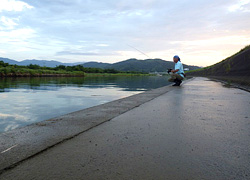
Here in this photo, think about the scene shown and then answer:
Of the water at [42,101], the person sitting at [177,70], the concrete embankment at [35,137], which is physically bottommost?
the water at [42,101]

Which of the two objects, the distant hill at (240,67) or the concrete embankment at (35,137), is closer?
the concrete embankment at (35,137)

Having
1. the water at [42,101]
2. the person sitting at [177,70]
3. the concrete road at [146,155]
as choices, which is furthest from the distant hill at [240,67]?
the concrete road at [146,155]

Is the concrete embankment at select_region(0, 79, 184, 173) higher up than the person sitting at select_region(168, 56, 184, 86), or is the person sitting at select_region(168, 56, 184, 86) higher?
the person sitting at select_region(168, 56, 184, 86)

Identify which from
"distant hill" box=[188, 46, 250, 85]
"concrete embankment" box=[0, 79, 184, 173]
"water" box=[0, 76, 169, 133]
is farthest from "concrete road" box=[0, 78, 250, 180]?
"distant hill" box=[188, 46, 250, 85]

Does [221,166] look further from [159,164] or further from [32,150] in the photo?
[32,150]

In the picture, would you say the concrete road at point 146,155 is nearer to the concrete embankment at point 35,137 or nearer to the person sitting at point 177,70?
the concrete embankment at point 35,137

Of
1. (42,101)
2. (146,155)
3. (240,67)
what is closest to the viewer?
(146,155)

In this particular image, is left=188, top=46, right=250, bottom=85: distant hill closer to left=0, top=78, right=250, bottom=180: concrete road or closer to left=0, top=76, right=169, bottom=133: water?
left=0, top=76, right=169, bottom=133: water

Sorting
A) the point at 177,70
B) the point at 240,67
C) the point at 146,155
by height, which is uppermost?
the point at 240,67

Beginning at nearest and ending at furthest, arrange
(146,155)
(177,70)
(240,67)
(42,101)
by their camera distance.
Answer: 1. (146,155)
2. (42,101)
3. (177,70)
4. (240,67)

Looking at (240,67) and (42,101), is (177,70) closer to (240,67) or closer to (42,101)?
(240,67)

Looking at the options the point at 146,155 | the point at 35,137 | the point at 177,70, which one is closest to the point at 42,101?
the point at 35,137

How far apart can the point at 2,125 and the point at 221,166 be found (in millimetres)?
5281

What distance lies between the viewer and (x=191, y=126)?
12.7 ft
